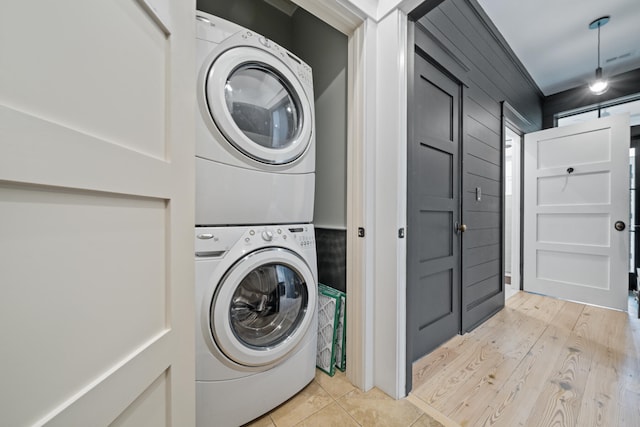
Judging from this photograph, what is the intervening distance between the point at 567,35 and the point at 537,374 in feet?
9.66

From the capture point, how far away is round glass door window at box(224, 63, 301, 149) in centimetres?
110

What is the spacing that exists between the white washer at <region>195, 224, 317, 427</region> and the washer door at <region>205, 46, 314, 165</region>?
0.38 metres

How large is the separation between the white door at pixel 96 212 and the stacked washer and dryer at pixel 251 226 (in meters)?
0.33

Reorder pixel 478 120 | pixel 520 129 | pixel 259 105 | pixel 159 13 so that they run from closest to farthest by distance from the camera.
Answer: pixel 159 13 → pixel 259 105 → pixel 478 120 → pixel 520 129

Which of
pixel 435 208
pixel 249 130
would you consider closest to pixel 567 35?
pixel 435 208

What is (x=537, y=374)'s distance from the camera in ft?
4.85

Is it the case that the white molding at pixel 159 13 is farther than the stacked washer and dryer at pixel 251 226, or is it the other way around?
the stacked washer and dryer at pixel 251 226

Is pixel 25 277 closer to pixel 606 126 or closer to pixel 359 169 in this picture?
pixel 359 169

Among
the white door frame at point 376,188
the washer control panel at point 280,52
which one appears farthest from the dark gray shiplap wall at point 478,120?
the washer control panel at point 280,52

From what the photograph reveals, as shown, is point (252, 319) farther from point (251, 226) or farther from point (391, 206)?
point (391, 206)

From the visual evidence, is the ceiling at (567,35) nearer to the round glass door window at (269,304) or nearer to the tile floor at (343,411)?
the round glass door window at (269,304)

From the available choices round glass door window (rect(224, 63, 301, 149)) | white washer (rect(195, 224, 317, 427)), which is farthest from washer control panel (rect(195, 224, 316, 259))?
round glass door window (rect(224, 63, 301, 149))

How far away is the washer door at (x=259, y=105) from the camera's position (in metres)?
1.01

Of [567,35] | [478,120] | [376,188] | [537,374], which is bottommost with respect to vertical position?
[537,374]
